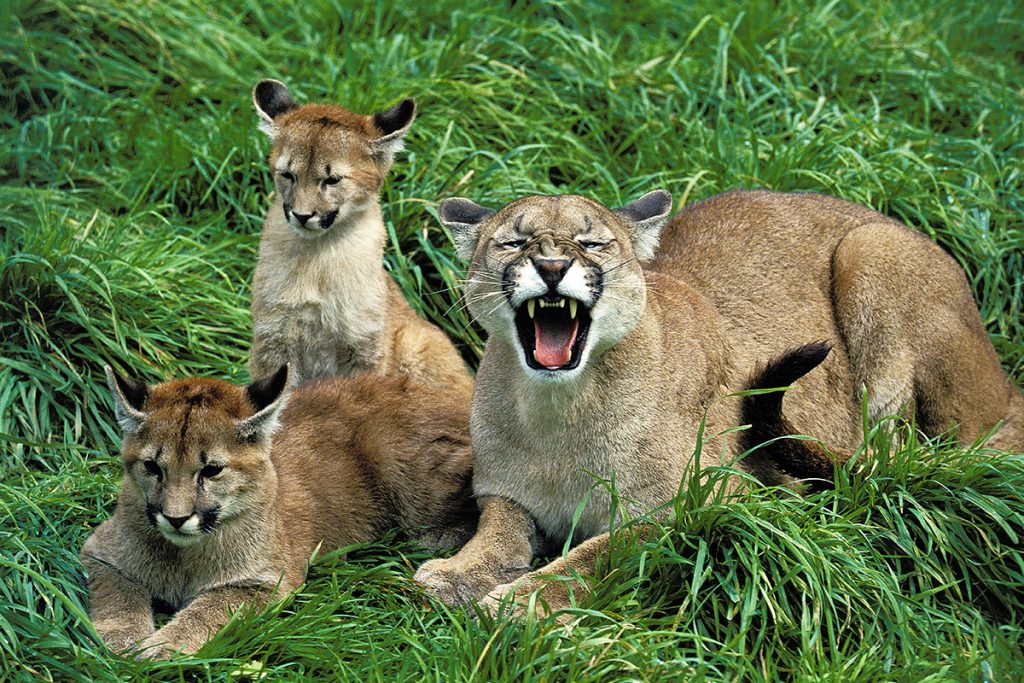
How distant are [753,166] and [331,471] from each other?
11.7 feet

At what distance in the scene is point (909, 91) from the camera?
9.81 metres

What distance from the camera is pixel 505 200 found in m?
8.36

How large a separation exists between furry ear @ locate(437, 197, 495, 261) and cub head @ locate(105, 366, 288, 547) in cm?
105

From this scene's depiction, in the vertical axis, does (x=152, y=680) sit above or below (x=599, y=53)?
below

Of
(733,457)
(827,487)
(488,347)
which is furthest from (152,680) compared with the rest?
(827,487)

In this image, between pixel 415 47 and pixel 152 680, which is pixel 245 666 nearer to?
pixel 152 680

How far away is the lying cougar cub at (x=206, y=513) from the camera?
5.43m

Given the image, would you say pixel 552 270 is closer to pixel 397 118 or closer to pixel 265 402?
pixel 265 402

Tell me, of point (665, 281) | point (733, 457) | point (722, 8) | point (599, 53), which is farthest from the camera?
point (722, 8)

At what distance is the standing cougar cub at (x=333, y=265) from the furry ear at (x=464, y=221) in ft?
4.01

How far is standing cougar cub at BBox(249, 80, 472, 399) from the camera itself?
7312 millimetres

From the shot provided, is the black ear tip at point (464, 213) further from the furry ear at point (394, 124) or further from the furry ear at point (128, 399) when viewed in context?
the furry ear at point (128, 399)

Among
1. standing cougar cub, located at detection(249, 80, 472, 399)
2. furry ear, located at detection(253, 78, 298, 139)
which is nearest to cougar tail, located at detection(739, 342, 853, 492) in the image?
standing cougar cub, located at detection(249, 80, 472, 399)

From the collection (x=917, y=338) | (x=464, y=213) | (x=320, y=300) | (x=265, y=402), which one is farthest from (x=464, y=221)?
(x=917, y=338)
